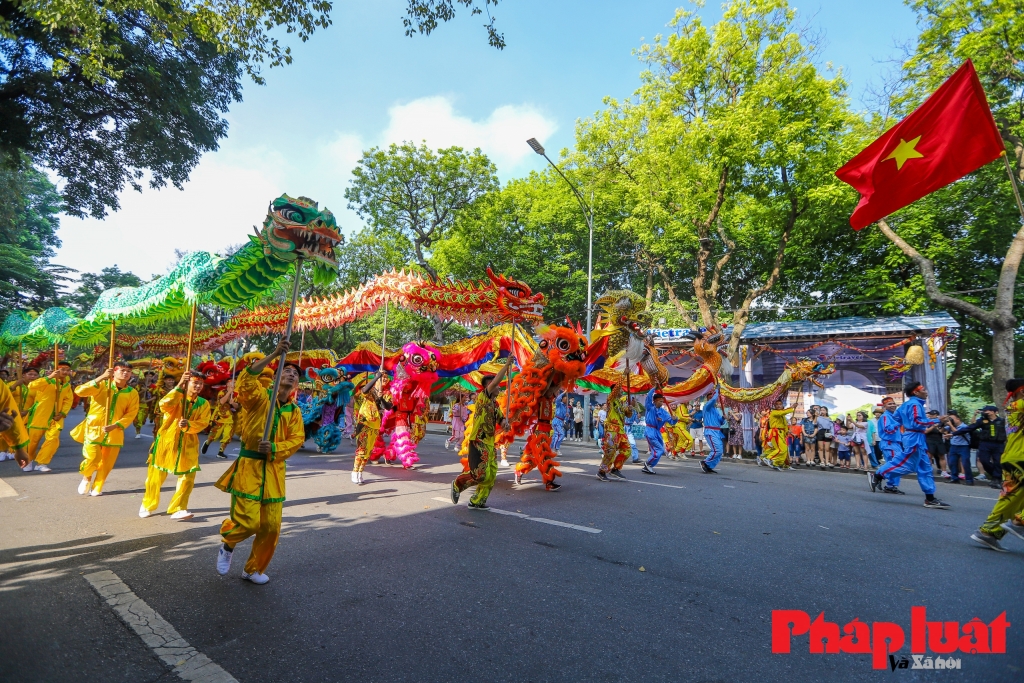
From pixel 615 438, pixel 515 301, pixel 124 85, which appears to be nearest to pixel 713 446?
pixel 615 438

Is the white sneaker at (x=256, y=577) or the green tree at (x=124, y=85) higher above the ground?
the green tree at (x=124, y=85)

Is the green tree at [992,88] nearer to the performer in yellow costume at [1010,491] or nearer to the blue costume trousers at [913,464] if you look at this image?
the blue costume trousers at [913,464]

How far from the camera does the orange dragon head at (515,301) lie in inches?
322

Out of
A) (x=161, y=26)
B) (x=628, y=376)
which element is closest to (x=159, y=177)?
(x=161, y=26)

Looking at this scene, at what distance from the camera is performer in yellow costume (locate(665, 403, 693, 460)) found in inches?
528

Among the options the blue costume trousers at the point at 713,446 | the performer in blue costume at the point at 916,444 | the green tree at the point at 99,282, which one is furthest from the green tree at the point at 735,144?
the green tree at the point at 99,282

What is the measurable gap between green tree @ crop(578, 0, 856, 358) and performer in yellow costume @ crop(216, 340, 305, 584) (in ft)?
44.8

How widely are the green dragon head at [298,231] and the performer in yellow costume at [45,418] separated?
7.56 m

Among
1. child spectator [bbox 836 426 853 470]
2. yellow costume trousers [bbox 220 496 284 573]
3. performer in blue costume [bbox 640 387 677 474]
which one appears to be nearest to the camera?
yellow costume trousers [bbox 220 496 284 573]

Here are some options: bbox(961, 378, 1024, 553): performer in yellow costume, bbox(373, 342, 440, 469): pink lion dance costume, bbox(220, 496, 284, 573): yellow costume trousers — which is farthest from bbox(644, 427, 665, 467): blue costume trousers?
bbox(220, 496, 284, 573): yellow costume trousers

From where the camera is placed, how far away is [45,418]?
29.2ft

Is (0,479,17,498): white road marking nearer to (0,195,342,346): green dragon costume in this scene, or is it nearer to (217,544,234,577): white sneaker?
(0,195,342,346): green dragon costume

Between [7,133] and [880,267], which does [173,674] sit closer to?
[7,133]

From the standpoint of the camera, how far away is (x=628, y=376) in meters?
9.06
